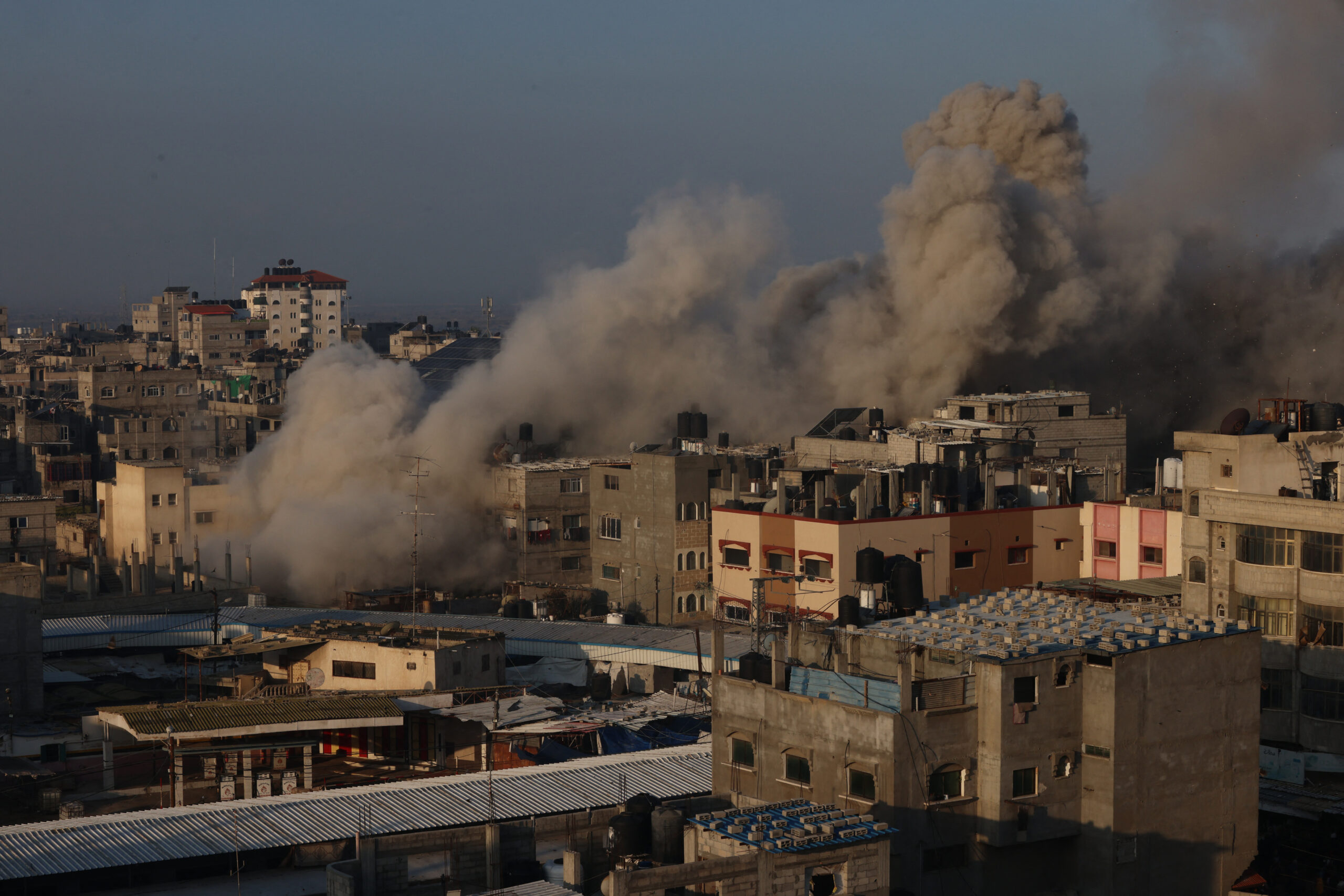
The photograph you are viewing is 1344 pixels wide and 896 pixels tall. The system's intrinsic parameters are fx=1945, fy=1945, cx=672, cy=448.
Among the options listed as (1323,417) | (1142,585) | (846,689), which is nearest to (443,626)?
(1142,585)

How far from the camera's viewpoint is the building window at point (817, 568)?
3325cm

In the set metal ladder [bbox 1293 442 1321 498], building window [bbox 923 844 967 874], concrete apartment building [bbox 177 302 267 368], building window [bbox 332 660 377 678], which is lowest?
building window [bbox 923 844 967 874]

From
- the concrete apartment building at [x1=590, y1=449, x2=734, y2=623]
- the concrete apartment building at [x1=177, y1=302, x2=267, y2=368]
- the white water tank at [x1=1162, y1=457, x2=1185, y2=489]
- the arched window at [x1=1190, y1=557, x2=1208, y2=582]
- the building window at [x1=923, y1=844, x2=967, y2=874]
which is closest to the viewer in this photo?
the building window at [x1=923, y1=844, x2=967, y2=874]

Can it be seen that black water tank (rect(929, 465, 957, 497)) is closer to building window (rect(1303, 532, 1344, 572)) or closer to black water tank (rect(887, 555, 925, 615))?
black water tank (rect(887, 555, 925, 615))

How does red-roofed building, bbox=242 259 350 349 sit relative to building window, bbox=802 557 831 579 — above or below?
above

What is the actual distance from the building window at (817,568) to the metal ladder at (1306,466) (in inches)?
347

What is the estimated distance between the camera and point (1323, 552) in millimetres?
23516

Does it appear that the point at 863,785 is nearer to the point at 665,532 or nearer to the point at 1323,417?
the point at 1323,417

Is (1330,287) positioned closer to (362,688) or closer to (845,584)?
(845,584)

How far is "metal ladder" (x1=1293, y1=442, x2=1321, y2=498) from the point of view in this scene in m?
26.7

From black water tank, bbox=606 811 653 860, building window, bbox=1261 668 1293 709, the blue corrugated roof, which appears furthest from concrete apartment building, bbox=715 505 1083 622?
black water tank, bbox=606 811 653 860

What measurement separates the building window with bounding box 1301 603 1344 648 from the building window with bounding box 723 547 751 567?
530 inches

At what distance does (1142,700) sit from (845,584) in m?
14.3

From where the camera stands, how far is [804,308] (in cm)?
5659
